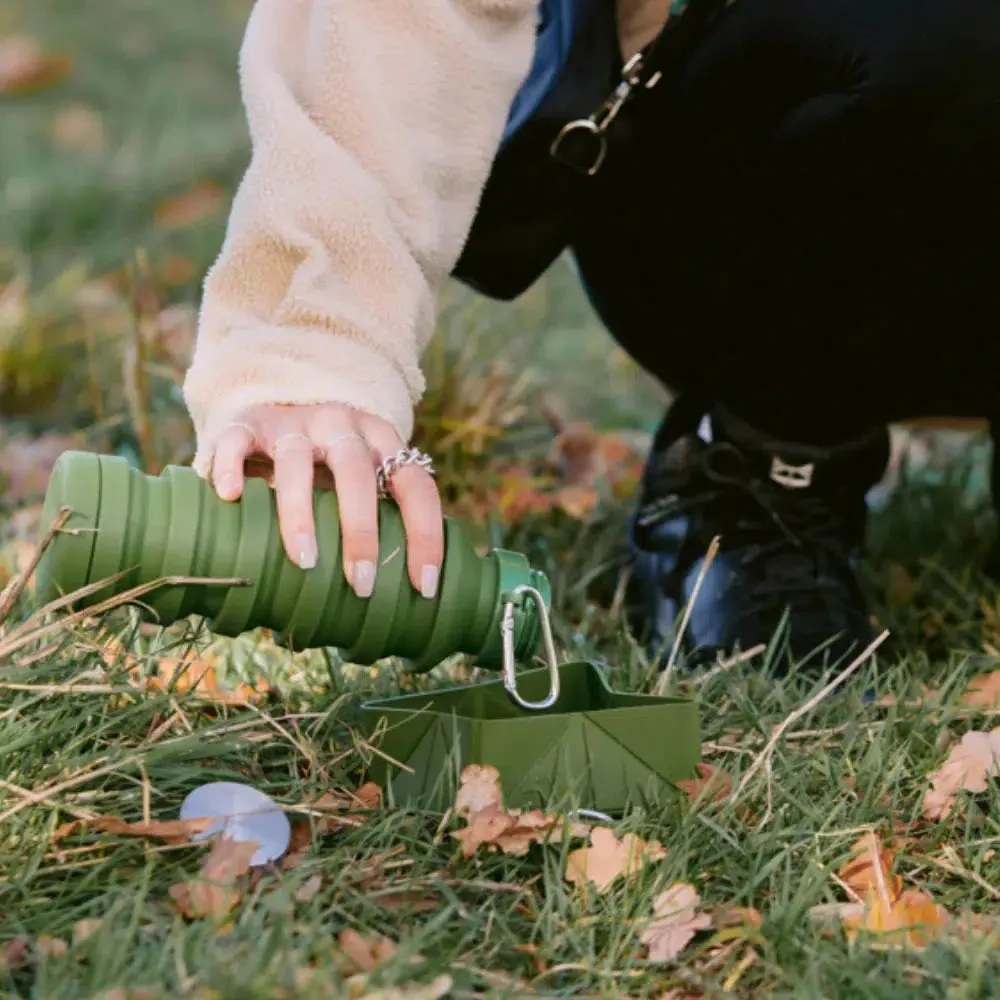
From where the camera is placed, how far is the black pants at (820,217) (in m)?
1.46

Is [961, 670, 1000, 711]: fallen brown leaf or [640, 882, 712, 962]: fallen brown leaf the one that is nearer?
[640, 882, 712, 962]: fallen brown leaf

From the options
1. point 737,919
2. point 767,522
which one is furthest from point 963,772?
point 767,522

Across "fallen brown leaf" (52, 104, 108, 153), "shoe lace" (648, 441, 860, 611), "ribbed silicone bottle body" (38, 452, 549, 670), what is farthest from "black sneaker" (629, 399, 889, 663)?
"fallen brown leaf" (52, 104, 108, 153)

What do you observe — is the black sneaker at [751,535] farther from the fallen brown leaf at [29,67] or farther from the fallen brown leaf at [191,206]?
the fallen brown leaf at [29,67]

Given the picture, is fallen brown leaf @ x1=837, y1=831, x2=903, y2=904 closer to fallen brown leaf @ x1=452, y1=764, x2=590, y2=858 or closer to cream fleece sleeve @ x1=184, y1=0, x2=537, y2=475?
fallen brown leaf @ x1=452, y1=764, x2=590, y2=858

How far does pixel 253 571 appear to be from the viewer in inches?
43.4

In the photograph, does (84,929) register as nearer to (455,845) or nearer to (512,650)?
(455,845)

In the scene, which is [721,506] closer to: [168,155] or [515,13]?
[515,13]

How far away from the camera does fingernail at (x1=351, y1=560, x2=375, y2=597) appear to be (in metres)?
1.10

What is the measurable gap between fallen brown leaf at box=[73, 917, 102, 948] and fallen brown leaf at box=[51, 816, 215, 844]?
3.9 inches

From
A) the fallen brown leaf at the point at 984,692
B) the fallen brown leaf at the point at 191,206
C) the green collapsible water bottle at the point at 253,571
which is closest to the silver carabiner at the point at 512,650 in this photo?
the green collapsible water bottle at the point at 253,571

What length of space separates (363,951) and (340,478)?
0.37 metres

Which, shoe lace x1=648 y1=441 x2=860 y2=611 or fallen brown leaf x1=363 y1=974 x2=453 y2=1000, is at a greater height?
fallen brown leaf x1=363 y1=974 x2=453 y2=1000

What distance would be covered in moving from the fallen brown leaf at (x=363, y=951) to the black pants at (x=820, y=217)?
889 mm
